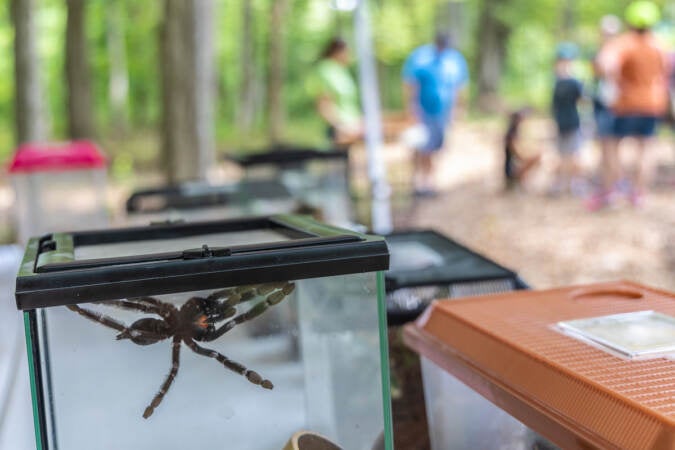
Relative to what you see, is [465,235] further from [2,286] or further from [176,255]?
[176,255]

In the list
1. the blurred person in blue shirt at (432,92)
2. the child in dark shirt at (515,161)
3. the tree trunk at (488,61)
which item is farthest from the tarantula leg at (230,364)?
the tree trunk at (488,61)

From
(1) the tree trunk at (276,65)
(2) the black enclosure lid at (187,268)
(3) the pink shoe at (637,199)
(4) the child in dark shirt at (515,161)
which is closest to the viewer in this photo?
(2) the black enclosure lid at (187,268)

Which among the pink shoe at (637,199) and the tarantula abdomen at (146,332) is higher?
the tarantula abdomen at (146,332)

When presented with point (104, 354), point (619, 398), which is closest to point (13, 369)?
point (104, 354)

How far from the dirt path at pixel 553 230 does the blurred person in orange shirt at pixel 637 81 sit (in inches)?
22.1

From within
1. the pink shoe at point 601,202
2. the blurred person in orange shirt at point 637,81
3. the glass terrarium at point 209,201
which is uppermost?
the blurred person in orange shirt at point 637,81

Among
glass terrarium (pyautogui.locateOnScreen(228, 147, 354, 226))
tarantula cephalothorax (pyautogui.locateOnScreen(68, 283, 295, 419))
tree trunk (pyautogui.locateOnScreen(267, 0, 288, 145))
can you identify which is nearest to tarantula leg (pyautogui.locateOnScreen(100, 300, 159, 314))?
tarantula cephalothorax (pyautogui.locateOnScreen(68, 283, 295, 419))

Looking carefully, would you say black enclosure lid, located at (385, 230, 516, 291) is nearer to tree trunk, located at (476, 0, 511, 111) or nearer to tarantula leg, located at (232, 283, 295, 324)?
tarantula leg, located at (232, 283, 295, 324)

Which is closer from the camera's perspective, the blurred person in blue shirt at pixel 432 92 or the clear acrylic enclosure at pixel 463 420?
the clear acrylic enclosure at pixel 463 420

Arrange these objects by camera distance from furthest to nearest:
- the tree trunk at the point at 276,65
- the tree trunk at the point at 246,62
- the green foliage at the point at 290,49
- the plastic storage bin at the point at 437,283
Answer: the tree trunk at the point at 246,62 → the green foliage at the point at 290,49 → the tree trunk at the point at 276,65 → the plastic storage bin at the point at 437,283

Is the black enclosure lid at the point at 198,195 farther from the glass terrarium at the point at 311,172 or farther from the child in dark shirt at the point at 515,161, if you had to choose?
the child in dark shirt at the point at 515,161

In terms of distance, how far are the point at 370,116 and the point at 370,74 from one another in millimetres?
412

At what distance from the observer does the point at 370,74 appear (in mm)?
7844

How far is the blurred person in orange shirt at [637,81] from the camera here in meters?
8.16
